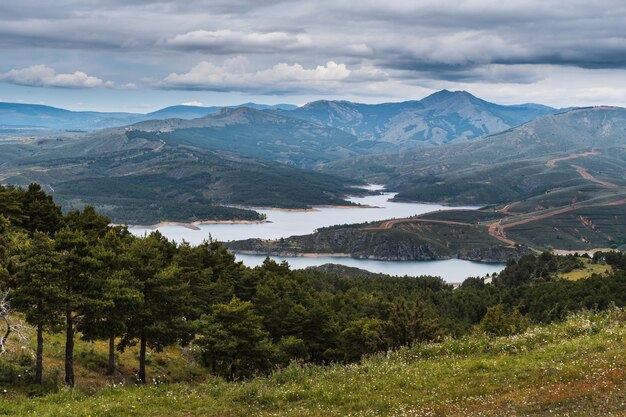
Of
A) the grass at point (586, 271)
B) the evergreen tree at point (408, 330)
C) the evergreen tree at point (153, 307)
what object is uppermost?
the evergreen tree at point (153, 307)

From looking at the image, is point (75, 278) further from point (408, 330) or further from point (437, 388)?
point (408, 330)

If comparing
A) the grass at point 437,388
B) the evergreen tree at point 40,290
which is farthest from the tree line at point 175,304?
the grass at point 437,388

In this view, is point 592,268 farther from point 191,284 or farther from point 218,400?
point 218,400

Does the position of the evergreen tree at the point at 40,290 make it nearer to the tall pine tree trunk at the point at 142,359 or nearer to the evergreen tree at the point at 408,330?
the tall pine tree trunk at the point at 142,359

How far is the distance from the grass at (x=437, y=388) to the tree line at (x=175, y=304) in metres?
6.94

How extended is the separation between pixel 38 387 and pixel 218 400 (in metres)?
11.7

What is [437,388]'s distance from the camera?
26.1 meters

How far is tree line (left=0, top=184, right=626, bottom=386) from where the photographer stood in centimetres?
3591

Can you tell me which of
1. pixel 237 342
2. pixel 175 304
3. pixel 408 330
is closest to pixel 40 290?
pixel 175 304

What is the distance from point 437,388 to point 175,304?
23.3m

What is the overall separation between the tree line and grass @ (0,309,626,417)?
6943mm

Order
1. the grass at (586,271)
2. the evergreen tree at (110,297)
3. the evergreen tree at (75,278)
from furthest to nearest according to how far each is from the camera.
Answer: the grass at (586,271) → the evergreen tree at (110,297) → the evergreen tree at (75,278)

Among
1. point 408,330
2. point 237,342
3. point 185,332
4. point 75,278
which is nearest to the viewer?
point 75,278

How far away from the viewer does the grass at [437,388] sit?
23.5 metres
